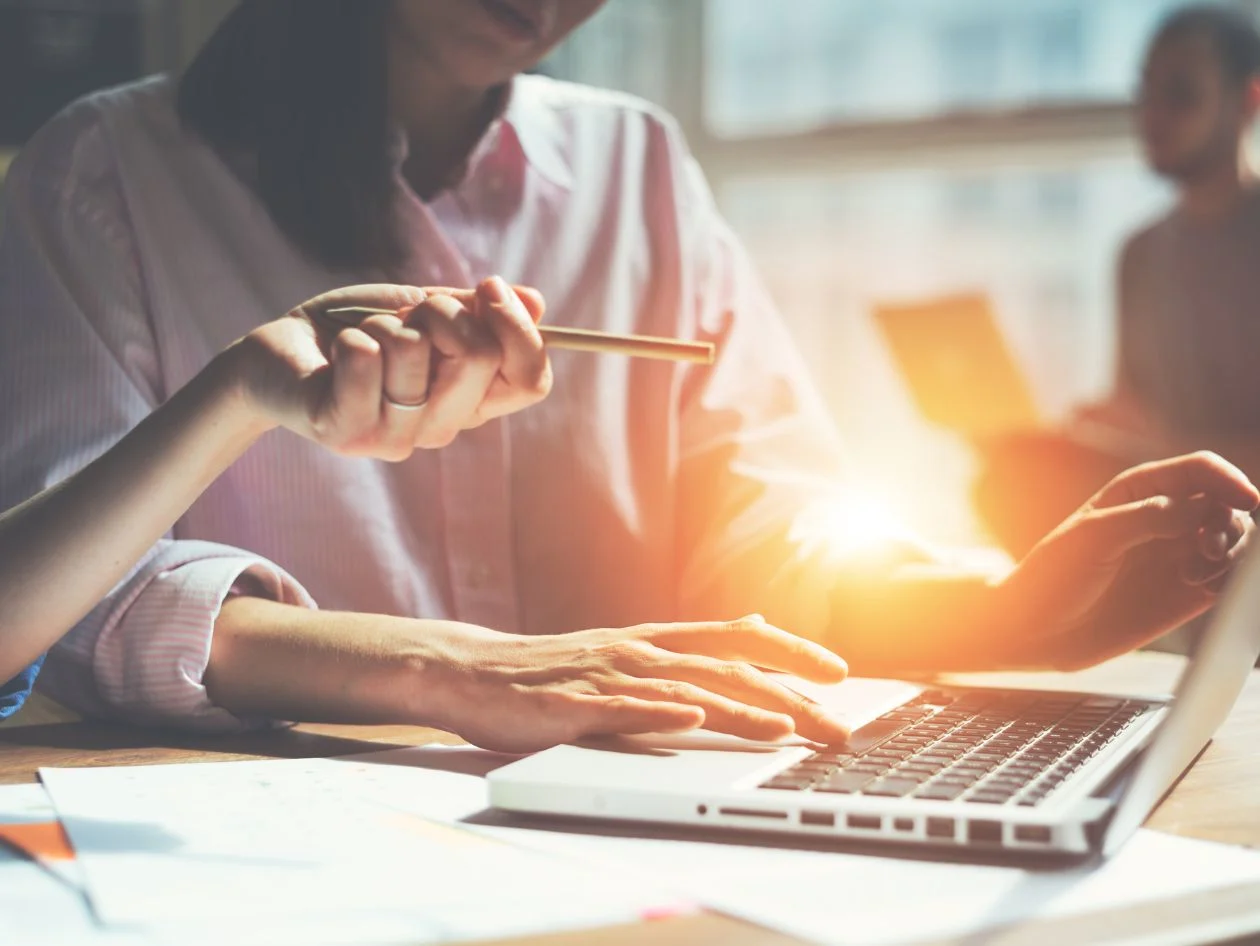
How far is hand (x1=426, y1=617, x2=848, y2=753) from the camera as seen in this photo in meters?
0.66

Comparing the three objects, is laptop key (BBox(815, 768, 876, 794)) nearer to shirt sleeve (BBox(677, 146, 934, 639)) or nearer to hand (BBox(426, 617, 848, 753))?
hand (BBox(426, 617, 848, 753))

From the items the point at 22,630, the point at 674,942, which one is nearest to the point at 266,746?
the point at 22,630

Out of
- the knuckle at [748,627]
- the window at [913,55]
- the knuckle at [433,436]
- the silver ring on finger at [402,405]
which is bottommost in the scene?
the knuckle at [748,627]

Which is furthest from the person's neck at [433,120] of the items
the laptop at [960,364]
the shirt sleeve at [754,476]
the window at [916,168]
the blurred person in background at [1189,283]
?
the window at [916,168]

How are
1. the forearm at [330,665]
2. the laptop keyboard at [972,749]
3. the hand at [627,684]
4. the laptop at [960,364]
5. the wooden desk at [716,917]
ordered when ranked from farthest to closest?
1. the laptop at [960,364]
2. the forearm at [330,665]
3. the hand at [627,684]
4. the laptop keyboard at [972,749]
5. the wooden desk at [716,917]

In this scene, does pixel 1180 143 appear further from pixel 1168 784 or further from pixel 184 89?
pixel 1168 784

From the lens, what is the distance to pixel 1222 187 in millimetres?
2920

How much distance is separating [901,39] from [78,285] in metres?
2.42

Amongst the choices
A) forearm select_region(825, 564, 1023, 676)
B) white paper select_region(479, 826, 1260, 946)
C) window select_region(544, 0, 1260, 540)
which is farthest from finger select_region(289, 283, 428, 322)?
window select_region(544, 0, 1260, 540)

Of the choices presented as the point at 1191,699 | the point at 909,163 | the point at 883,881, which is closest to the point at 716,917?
the point at 883,881

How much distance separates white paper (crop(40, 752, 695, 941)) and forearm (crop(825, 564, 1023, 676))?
0.41 m

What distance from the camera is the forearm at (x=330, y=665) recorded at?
0.77m

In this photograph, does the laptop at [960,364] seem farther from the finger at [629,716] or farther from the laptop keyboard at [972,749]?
the finger at [629,716]

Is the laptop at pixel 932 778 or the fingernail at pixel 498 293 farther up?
the fingernail at pixel 498 293
